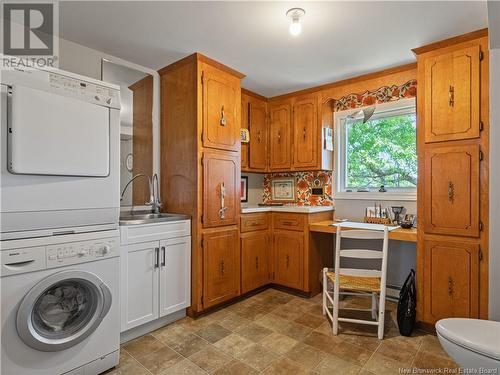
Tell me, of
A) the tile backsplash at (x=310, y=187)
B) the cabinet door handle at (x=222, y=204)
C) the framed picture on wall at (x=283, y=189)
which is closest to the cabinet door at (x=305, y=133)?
the tile backsplash at (x=310, y=187)

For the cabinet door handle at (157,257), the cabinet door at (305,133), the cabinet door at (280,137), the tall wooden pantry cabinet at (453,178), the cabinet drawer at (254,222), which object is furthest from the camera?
the cabinet door at (280,137)

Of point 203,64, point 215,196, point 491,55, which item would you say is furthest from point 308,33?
point 215,196

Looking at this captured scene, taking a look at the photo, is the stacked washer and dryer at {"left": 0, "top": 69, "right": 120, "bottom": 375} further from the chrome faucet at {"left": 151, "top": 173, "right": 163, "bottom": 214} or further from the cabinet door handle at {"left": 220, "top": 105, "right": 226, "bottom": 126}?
the cabinet door handle at {"left": 220, "top": 105, "right": 226, "bottom": 126}

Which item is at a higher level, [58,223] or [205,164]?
[205,164]

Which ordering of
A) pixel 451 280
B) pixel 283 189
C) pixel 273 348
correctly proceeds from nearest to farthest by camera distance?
1. pixel 273 348
2. pixel 451 280
3. pixel 283 189

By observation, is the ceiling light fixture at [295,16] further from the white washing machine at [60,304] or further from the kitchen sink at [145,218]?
the white washing machine at [60,304]

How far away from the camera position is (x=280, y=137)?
3.71 meters

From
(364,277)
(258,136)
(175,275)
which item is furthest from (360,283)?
(258,136)

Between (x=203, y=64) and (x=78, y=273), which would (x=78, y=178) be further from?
(x=203, y=64)

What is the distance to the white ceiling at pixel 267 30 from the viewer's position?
189 centimetres

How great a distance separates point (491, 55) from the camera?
1.80 metres

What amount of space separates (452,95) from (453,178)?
66 centimetres

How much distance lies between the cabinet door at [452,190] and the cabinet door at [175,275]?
2.11 meters

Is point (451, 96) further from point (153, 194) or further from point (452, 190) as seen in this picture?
point (153, 194)
